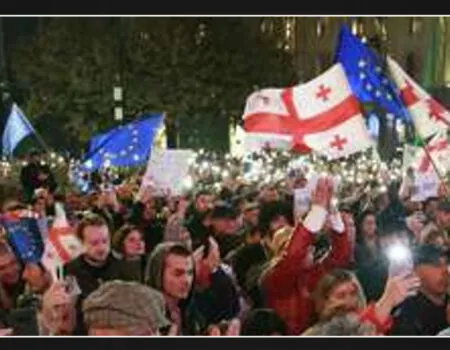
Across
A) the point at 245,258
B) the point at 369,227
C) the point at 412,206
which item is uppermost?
the point at 412,206

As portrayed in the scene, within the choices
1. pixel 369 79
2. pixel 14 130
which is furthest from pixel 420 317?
pixel 14 130

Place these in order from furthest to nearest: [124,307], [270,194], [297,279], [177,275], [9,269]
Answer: [9,269] → [270,194] → [297,279] → [177,275] → [124,307]

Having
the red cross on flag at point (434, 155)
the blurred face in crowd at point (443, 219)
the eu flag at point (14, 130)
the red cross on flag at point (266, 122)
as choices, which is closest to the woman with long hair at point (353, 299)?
the blurred face in crowd at point (443, 219)

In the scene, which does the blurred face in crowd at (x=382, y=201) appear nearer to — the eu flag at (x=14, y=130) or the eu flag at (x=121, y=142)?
the eu flag at (x=121, y=142)

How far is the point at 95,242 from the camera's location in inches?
360

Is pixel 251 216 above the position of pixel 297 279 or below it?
above

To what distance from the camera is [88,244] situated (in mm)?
9172

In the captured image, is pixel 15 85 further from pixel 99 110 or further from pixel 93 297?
pixel 93 297

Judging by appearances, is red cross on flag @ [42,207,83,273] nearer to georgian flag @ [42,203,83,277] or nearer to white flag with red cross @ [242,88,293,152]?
georgian flag @ [42,203,83,277]

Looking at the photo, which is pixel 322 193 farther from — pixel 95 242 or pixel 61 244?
pixel 61 244

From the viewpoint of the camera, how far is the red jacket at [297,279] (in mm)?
8992

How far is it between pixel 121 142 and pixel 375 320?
155 cm

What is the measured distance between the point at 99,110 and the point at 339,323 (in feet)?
5.23

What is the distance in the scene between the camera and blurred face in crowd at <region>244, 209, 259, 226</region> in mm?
9141
